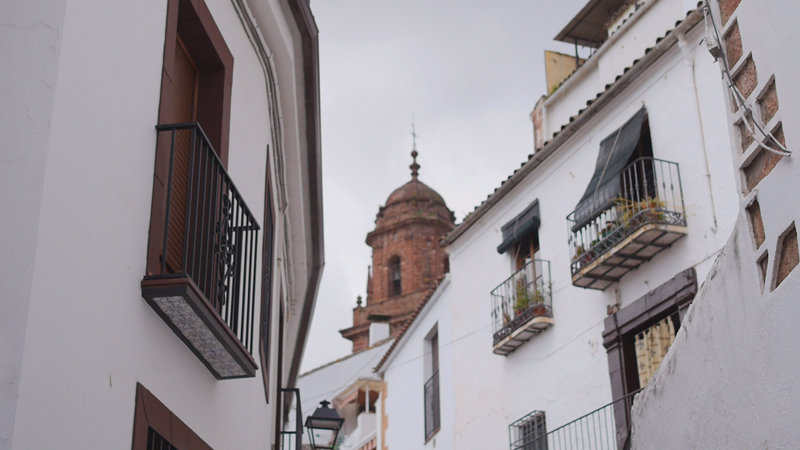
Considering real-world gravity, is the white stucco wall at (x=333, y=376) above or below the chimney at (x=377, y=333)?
below

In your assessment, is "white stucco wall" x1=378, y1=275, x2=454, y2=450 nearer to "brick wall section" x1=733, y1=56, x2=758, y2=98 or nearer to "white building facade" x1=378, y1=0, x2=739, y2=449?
"white building facade" x1=378, y1=0, x2=739, y2=449

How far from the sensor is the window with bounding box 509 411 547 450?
12023 millimetres

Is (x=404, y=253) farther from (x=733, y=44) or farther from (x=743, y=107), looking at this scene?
(x=743, y=107)

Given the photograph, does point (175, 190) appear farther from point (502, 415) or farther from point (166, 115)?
point (502, 415)

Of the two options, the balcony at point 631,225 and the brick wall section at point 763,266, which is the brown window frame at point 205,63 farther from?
the balcony at point 631,225

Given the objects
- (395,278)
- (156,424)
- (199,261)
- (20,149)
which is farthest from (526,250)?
(395,278)

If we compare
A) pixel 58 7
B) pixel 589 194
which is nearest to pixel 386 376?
pixel 589 194

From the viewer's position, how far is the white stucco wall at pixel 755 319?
418 cm

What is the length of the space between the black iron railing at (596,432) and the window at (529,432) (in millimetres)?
12

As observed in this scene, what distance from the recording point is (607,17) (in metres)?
17.4

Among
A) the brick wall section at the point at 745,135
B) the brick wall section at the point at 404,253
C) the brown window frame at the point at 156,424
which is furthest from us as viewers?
the brick wall section at the point at 404,253

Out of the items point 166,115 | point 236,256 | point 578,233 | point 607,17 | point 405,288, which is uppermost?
point 405,288

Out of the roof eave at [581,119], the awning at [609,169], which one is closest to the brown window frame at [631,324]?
the awning at [609,169]

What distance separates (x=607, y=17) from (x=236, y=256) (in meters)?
13.5
